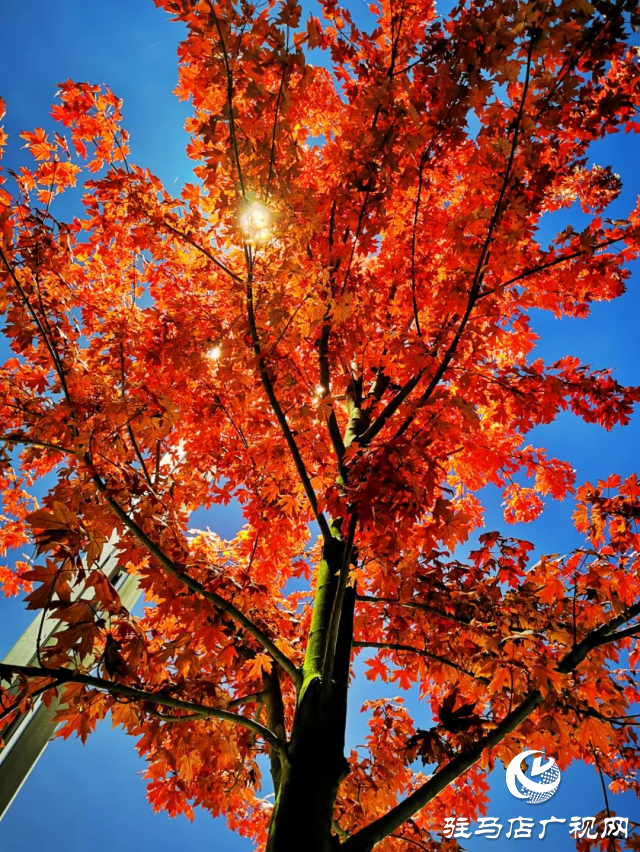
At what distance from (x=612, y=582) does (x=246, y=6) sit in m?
4.15

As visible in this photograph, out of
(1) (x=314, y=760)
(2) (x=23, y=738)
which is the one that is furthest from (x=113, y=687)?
(2) (x=23, y=738)

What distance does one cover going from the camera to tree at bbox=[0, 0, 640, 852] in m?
2.52

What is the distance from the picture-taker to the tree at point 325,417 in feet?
8.26

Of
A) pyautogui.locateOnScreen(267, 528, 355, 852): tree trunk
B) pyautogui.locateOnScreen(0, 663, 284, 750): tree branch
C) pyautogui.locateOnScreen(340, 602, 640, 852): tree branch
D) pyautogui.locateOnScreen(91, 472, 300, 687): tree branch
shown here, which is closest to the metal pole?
pyautogui.locateOnScreen(91, 472, 300, 687): tree branch

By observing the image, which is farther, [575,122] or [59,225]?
[575,122]

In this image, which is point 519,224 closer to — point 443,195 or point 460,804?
point 443,195

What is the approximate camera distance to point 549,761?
11.1ft

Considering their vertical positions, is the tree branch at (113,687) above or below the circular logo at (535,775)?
below

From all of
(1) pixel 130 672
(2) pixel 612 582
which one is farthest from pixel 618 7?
(1) pixel 130 672

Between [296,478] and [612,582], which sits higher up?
[296,478]

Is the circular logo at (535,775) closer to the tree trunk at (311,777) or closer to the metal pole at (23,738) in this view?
the tree trunk at (311,777)

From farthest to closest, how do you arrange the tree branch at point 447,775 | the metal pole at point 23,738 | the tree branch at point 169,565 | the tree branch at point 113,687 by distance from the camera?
1. the metal pole at point 23,738
2. the tree branch at point 169,565
3. the tree branch at point 447,775
4. the tree branch at point 113,687

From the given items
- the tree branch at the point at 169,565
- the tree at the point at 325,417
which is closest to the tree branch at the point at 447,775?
the tree at the point at 325,417

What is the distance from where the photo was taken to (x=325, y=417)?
366cm
